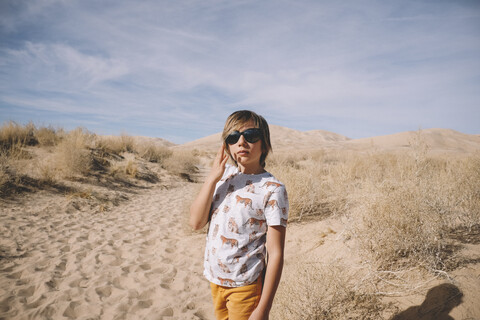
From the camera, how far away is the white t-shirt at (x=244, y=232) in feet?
3.76

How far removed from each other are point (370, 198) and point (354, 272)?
3.42 feet

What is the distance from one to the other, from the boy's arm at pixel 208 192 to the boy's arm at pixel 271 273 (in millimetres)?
354

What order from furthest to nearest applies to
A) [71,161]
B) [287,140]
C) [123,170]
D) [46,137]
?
[287,140] → [46,137] → [123,170] → [71,161]

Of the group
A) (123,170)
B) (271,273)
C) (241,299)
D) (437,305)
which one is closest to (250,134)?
(271,273)

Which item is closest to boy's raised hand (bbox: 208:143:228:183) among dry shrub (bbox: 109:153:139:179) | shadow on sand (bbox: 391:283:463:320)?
shadow on sand (bbox: 391:283:463:320)

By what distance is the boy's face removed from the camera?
1.25 meters

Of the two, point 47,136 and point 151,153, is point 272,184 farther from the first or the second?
point 151,153

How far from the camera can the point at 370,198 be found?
307cm

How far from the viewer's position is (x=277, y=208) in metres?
1.11

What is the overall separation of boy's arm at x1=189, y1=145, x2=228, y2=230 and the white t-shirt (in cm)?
9

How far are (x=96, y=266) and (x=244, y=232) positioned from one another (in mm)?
3269

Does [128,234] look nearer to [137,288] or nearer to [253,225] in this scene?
[137,288]

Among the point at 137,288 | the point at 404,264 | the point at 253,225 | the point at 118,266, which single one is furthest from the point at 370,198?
the point at 118,266

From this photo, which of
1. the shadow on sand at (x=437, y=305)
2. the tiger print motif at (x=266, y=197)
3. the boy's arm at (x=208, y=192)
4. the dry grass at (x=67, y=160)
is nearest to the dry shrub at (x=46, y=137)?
the dry grass at (x=67, y=160)
